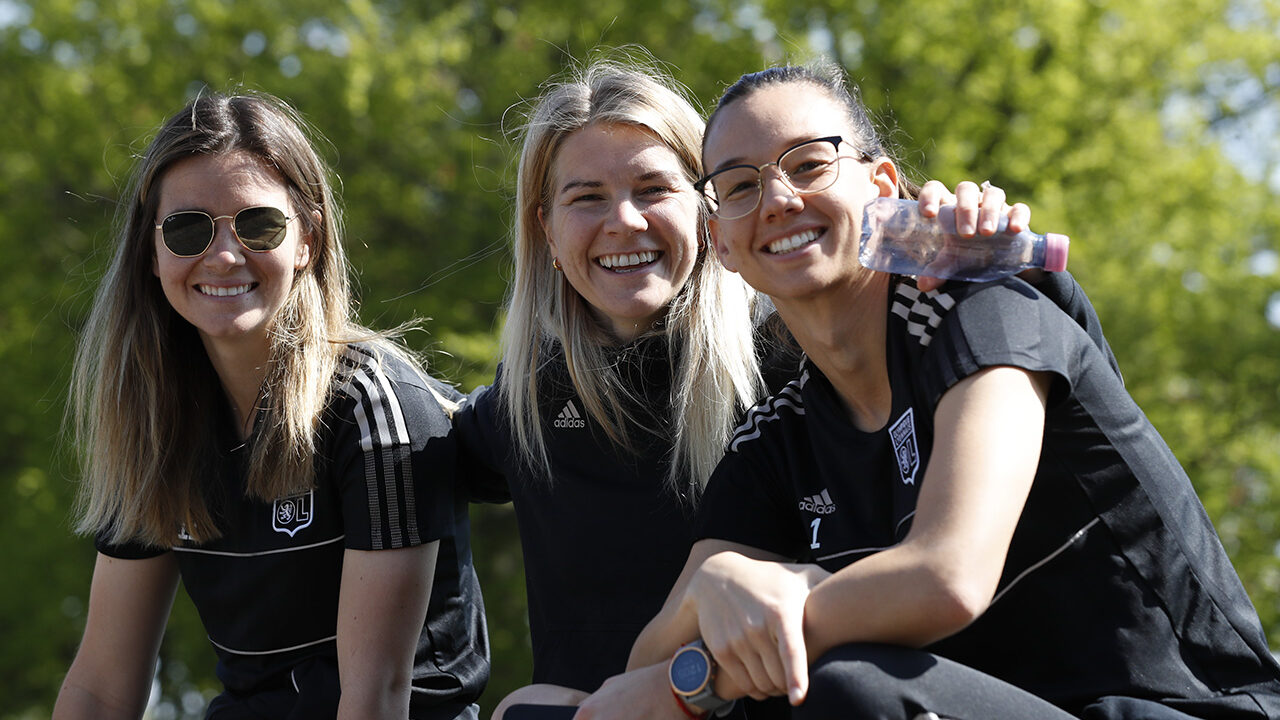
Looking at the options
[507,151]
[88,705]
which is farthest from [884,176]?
[507,151]

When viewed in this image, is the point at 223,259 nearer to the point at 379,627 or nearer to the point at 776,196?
the point at 379,627

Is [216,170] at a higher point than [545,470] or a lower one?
higher

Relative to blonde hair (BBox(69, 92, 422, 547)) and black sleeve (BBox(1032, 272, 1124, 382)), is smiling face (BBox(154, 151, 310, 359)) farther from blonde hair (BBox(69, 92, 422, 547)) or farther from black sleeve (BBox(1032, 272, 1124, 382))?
black sleeve (BBox(1032, 272, 1124, 382))

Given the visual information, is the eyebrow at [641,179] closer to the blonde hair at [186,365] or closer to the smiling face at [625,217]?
the smiling face at [625,217]

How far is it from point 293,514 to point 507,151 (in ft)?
26.5

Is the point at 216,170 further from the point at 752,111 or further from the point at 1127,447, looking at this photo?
the point at 1127,447

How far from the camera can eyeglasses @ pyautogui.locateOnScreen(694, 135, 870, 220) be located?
2.61m

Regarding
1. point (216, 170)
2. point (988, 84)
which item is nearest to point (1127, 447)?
point (216, 170)

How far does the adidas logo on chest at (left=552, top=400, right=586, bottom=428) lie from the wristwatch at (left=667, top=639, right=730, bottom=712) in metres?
1.20

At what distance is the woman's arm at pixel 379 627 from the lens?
10.6 ft

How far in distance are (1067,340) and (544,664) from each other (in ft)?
5.67

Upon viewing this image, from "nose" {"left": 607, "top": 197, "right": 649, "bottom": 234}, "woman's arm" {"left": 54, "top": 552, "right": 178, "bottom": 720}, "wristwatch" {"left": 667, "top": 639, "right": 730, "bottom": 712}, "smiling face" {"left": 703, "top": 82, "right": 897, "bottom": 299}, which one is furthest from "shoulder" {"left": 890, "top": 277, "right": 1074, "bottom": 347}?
"woman's arm" {"left": 54, "top": 552, "right": 178, "bottom": 720}

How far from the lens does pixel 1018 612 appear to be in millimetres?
2316

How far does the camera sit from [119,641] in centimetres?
376
